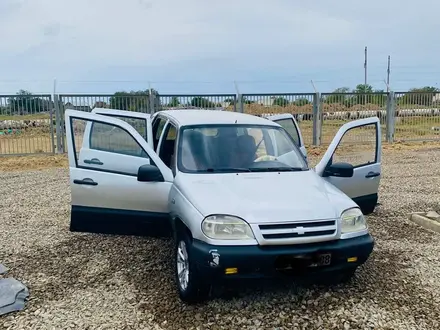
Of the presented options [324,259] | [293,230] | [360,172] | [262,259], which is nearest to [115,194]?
[262,259]

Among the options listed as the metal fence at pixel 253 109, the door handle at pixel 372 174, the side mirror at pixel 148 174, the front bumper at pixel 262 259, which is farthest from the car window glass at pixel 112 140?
the metal fence at pixel 253 109

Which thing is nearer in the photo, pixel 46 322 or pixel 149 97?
pixel 46 322

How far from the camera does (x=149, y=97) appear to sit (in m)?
14.5

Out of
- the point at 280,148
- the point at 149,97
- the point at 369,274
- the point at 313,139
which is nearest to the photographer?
the point at 369,274

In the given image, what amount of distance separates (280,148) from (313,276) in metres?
1.80

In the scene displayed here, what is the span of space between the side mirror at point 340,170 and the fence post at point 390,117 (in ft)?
41.9

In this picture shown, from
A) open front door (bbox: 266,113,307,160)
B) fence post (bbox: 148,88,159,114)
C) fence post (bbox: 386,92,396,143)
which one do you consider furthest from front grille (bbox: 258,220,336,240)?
fence post (bbox: 386,92,396,143)

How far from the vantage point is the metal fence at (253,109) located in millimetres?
13898

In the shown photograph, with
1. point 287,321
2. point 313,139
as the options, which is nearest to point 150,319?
A: point 287,321

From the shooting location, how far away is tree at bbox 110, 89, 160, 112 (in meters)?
14.4

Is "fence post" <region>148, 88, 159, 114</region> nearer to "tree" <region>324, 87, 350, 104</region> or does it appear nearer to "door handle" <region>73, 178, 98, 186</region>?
"tree" <region>324, 87, 350, 104</region>

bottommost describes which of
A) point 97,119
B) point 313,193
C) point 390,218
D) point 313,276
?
point 390,218

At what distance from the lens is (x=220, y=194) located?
3922 millimetres

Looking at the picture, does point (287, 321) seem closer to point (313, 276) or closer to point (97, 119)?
point (313, 276)
